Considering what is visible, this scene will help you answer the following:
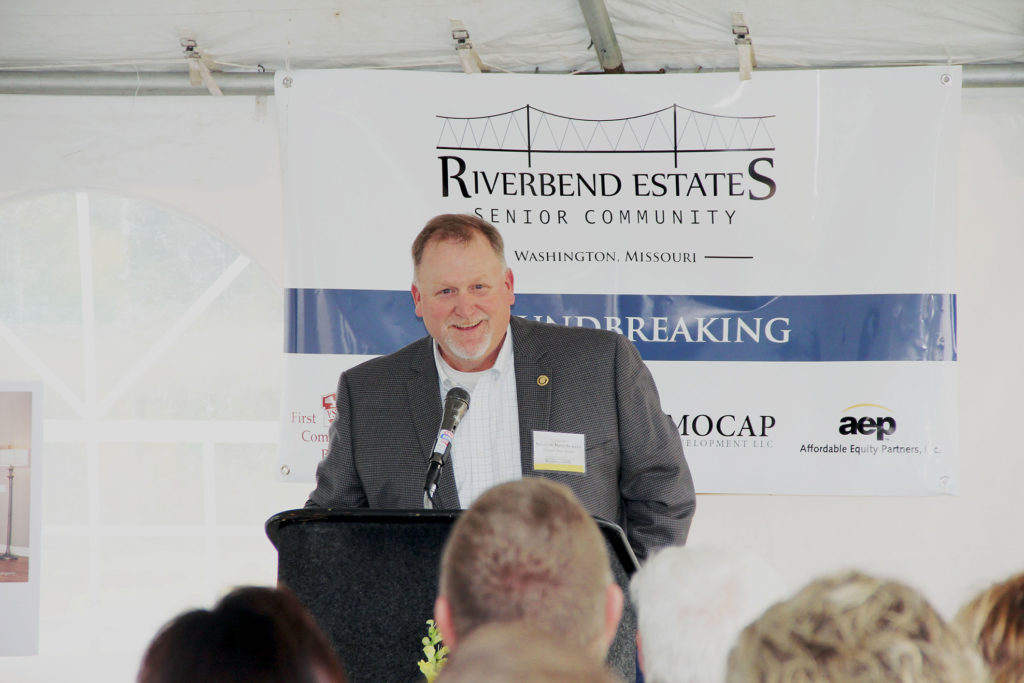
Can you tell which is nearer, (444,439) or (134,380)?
(444,439)

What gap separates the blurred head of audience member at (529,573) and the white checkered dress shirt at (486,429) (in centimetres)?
150

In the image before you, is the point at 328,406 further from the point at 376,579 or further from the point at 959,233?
the point at 959,233

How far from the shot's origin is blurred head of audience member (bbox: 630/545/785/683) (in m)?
1.33

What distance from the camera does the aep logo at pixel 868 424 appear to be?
149 inches

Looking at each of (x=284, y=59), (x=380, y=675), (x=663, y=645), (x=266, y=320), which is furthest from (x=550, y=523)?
(x=266, y=320)

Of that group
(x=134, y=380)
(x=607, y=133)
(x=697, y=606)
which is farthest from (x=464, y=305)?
(x=134, y=380)

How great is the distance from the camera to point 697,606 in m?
1.37

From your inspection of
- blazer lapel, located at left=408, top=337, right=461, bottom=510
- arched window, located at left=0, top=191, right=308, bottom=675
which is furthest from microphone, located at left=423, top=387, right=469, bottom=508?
arched window, located at left=0, top=191, right=308, bottom=675

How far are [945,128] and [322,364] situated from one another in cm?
252

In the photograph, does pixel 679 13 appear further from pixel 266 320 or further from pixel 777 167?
pixel 266 320

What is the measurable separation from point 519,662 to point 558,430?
2051mm

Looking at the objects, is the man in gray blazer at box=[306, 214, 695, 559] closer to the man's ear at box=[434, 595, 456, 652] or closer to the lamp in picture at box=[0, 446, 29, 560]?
the man's ear at box=[434, 595, 456, 652]

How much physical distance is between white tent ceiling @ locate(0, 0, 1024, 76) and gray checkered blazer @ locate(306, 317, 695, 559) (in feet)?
4.47

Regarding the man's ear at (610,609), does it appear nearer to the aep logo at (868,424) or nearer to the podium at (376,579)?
the podium at (376,579)
